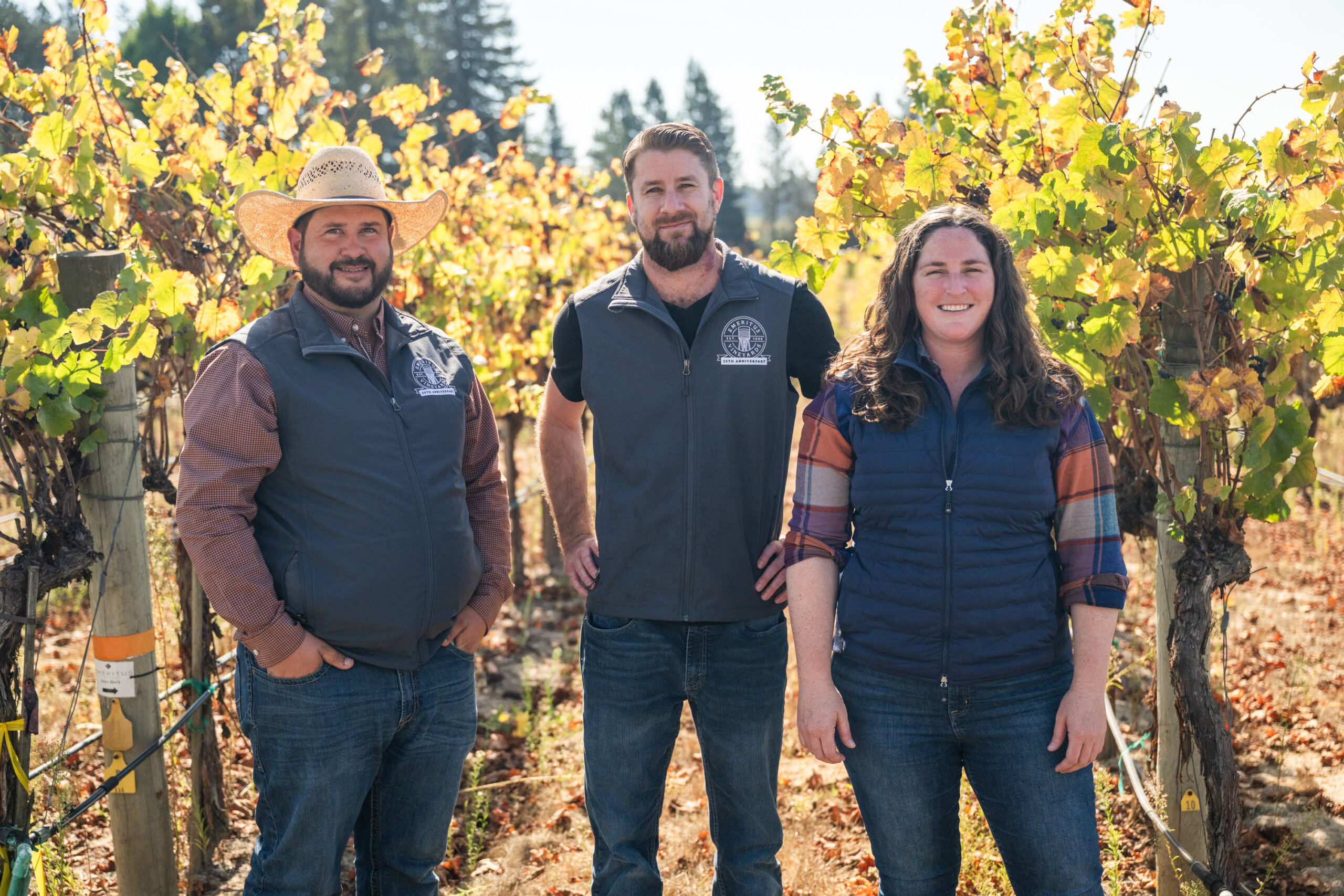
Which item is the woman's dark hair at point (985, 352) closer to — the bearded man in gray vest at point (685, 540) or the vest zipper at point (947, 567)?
the vest zipper at point (947, 567)

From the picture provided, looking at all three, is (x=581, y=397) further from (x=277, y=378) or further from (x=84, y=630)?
(x=84, y=630)

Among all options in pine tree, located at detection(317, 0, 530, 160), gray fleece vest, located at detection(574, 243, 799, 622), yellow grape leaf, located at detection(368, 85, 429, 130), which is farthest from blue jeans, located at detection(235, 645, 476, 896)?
pine tree, located at detection(317, 0, 530, 160)

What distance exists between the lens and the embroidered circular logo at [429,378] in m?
2.59

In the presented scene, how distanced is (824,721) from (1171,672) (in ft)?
3.86

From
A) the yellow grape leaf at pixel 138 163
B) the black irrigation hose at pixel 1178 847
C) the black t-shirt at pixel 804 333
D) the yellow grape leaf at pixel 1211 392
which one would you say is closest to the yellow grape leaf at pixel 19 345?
the yellow grape leaf at pixel 138 163

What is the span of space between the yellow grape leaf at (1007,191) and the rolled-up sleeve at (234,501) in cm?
195

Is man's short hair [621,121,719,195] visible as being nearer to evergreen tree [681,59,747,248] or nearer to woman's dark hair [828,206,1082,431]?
woman's dark hair [828,206,1082,431]

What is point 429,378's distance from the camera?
8.61ft

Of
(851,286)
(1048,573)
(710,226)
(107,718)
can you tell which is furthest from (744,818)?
(851,286)

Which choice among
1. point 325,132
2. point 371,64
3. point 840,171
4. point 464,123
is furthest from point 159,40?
point 840,171

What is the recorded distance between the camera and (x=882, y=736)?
7.37 ft

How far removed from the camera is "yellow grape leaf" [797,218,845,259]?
9.85ft

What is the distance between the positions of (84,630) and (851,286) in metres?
33.4

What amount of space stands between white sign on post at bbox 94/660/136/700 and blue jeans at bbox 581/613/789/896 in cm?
141
